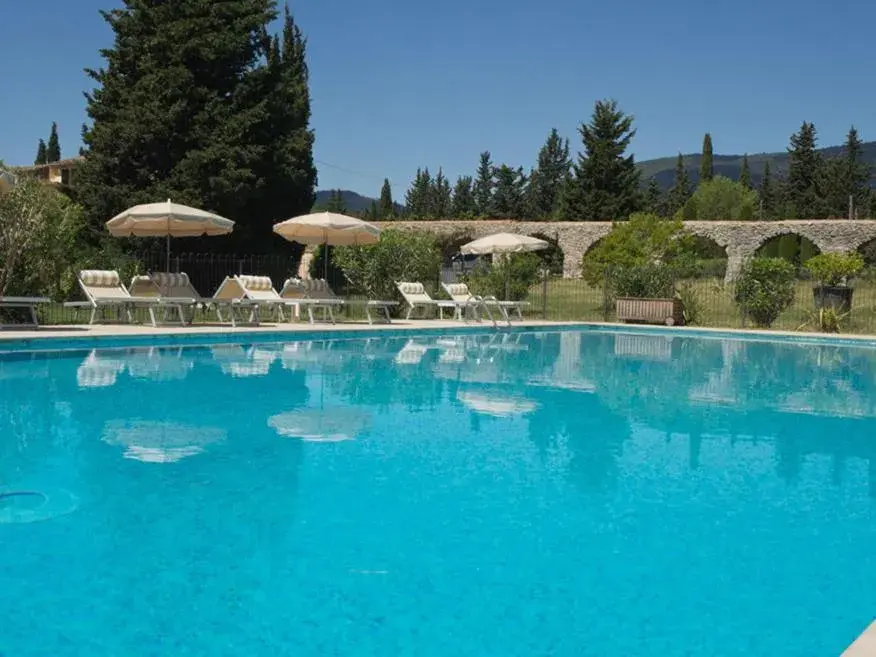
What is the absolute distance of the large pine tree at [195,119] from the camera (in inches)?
738

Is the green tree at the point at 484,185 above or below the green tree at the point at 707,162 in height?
below

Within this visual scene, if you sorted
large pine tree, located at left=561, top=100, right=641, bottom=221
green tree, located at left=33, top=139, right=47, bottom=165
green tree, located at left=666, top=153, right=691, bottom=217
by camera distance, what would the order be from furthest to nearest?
green tree, located at left=33, top=139, right=47, bottom=165, green tree, located at left=666, top=153, right=691, bottom=217, large pine tree, located at left=561, top=100, right=641, bottom=221

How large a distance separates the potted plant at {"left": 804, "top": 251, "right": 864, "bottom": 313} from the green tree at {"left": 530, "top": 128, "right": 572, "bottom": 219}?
3155cm

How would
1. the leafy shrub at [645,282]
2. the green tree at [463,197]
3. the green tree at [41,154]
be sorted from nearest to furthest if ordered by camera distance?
the leafy shrub at [645,282], the green tree at [463,197], the green tree at [41,154]

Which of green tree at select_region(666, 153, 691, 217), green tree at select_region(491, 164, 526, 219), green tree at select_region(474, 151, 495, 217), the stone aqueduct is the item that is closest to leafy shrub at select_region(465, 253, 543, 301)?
the stone aqueduct

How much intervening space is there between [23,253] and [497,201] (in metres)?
36.0

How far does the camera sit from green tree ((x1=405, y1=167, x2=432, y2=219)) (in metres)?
51.6

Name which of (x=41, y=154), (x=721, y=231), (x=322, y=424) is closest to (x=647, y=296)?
(x=322, y=424)

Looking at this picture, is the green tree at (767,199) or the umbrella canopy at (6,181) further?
the green tree at (767,199)

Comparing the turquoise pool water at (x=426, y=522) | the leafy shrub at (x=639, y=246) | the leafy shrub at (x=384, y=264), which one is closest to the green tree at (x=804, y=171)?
the leafy shrub at (x=639, y=246)

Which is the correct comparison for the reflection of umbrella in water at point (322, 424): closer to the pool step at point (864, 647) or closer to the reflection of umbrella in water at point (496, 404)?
the reflection of umbrella in water at point (496, 404)

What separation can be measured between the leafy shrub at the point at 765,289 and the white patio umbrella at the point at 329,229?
6.64 m

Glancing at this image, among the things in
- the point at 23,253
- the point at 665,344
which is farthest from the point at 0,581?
the point at 665,344

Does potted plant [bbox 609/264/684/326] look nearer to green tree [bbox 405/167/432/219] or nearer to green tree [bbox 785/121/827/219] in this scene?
green tree [bbox 785/121/827/219]
